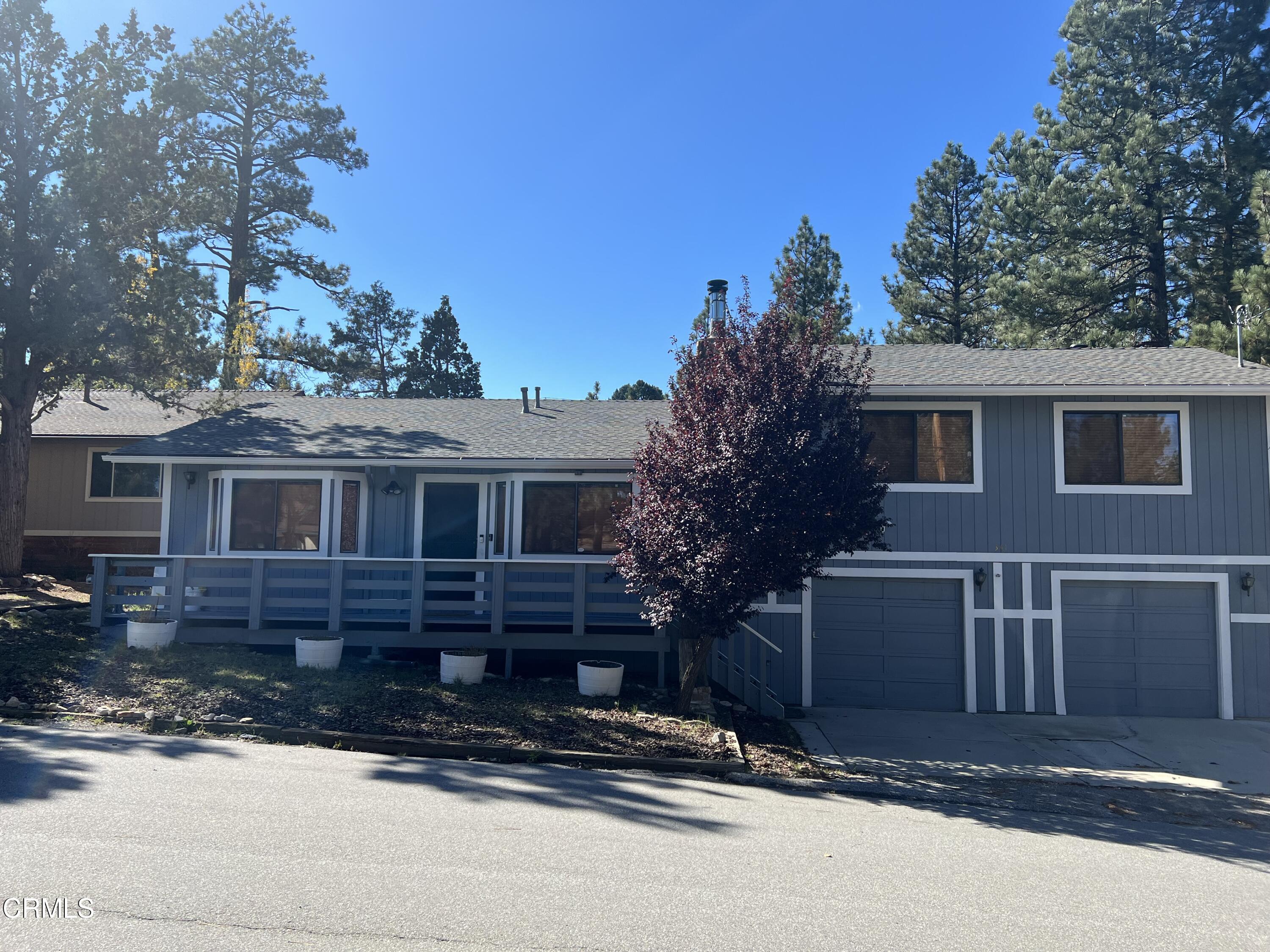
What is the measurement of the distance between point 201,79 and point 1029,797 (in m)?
31.8

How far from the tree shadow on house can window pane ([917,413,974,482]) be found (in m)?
9.87

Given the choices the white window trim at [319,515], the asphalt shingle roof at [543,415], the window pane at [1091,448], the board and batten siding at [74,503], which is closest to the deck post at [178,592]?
the white window trim at [319,515]

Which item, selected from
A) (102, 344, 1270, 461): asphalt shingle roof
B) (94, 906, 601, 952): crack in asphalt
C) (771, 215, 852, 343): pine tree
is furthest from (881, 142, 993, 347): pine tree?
(94, 906, 601, 952): crack in asphalt

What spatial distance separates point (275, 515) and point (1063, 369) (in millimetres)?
13192

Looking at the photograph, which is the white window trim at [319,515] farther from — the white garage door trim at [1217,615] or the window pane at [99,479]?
the white garage door trim at [1217,615]

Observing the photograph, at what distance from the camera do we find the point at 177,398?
17.7 metres

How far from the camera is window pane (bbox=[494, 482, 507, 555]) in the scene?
44.3 ft

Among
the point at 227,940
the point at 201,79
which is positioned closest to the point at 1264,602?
the point at 227,940

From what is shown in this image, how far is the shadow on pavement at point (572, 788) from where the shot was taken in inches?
256

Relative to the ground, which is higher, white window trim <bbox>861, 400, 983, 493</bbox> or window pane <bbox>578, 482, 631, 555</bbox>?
white window trim <bbox>861, 400, 983, 493</bbox>

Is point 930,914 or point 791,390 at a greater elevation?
point 791,390

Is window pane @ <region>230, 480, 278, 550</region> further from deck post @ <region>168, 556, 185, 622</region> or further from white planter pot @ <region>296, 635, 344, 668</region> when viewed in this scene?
white planter pot @ <region>296, 635, 344, 668</region>

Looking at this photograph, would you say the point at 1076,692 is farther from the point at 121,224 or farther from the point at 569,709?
the point at 121,224

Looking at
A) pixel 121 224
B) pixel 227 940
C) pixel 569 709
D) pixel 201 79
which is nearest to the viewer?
pixel 227 940
